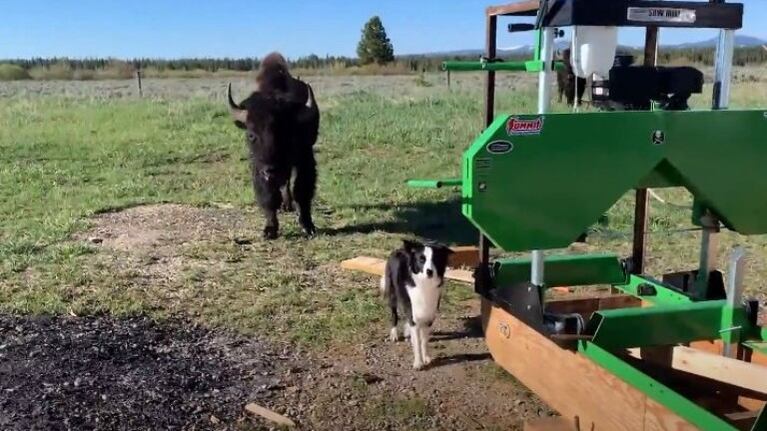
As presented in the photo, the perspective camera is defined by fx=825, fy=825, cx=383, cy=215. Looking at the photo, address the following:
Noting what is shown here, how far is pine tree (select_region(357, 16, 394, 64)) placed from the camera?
63062 millimetres

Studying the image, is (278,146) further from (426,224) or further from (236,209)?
(426,224)

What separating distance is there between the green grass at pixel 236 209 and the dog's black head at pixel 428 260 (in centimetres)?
73

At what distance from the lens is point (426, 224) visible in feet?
29.0

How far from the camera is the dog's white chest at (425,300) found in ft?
16.4

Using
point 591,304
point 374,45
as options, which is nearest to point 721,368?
point 591,304

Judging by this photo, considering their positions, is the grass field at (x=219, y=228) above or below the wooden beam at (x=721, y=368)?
below

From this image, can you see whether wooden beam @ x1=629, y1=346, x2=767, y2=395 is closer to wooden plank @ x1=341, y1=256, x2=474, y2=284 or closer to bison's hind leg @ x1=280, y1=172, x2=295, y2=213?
wooden plank @ x1=341, y1=256, x2=474, y2=284

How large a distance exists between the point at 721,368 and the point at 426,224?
5145 mm

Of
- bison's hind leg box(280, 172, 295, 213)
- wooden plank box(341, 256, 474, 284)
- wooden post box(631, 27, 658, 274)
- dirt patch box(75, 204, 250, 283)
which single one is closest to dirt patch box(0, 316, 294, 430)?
dirt patch box(75, 204, 250, 283)

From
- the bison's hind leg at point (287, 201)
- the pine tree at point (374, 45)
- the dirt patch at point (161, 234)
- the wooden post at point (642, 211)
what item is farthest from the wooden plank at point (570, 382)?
the pine tree at point (374, 45)

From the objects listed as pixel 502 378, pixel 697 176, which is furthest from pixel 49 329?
pixel 697 176

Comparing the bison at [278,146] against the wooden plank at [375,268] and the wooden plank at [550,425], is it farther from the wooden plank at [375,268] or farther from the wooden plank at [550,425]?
the wooden plank at [550,425]

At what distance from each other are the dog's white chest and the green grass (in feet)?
2.03

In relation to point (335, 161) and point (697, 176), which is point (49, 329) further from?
point (335, 161)
